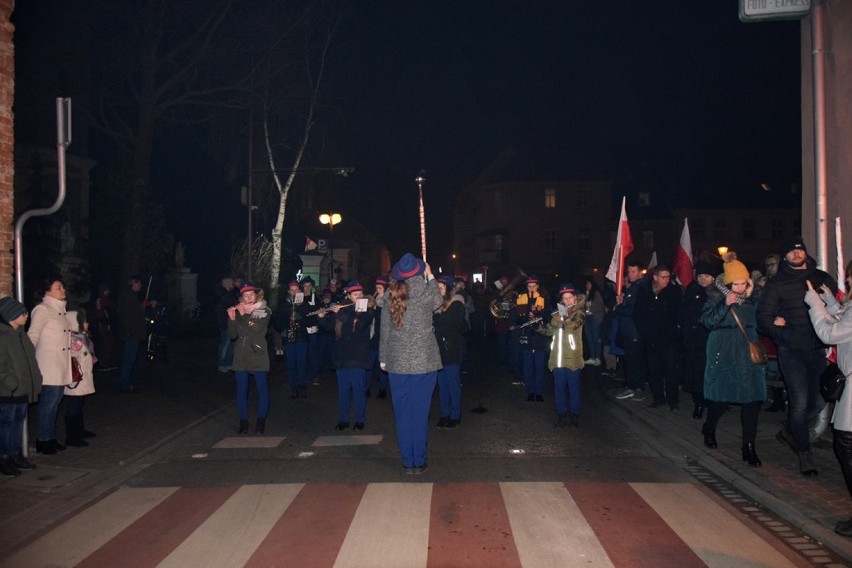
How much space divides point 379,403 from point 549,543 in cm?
716

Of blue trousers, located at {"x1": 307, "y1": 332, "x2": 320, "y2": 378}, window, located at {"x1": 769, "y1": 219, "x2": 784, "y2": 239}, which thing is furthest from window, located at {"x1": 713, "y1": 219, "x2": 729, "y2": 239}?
blue trousers, located at {"x1": 307, "y1": 332, "x2": 320, "y2": 378}

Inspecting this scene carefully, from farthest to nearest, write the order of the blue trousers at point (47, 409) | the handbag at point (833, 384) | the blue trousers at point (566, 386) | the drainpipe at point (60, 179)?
the blue trousers at point (566, 386)
the blue trousers at point (47, 409)
the drainpipe at point (60, 179)
the handbag at point (833, 384)

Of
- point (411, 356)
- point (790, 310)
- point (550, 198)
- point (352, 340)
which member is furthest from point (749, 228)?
point (411, 356)

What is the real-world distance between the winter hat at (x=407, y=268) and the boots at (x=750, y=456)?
3620 millimetres

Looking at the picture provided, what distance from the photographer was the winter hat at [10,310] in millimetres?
7586

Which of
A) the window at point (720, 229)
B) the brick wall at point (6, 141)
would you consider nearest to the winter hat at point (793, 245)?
the brick wall at point (6, 141)

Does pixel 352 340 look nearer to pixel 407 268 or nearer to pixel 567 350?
pixel 407 268

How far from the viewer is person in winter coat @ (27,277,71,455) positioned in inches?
334

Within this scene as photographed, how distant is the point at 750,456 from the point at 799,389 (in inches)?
33.2

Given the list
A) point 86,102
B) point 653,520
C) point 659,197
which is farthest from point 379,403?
point 659,197

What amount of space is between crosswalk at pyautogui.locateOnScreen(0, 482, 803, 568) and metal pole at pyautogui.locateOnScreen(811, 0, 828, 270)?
317 cm

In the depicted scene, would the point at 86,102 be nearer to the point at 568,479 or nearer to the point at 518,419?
the point at 518,419

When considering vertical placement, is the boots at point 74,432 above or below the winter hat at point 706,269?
below

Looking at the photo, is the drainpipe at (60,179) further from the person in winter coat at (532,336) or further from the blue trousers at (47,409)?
the person in winter coat at (532,336)
